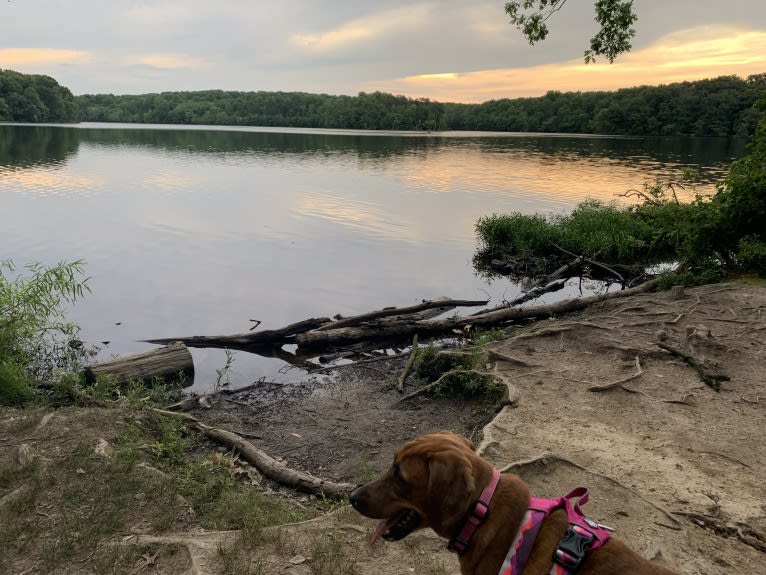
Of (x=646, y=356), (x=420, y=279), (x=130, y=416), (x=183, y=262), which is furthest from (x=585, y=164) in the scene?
(x=130, y=416)

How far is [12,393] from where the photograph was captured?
922cm

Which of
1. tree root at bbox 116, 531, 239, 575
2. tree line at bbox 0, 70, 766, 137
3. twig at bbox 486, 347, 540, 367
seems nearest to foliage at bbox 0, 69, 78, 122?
tree line at bbox 0, 70, 766, 137

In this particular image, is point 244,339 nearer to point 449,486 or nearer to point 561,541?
point 449,486

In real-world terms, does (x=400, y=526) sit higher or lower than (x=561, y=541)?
lower

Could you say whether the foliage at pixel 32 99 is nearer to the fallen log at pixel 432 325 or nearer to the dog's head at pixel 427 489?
the fallen log at pixel 432 325

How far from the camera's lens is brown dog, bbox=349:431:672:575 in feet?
9.72

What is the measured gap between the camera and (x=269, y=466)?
24.8ft

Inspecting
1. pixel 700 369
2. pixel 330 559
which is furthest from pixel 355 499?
pixel 700 369

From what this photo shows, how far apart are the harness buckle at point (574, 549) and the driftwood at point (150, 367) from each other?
9.24m

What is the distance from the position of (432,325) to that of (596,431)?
26.5ft

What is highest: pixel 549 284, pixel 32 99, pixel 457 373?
pixel 32 99

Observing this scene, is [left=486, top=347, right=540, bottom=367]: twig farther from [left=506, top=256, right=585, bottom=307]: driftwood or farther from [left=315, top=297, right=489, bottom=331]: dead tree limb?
[left=506, top=256, right=585, bottom=307]: driftwood

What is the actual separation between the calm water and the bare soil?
4269 mm

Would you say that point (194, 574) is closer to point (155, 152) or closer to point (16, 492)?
point (16, 492)
